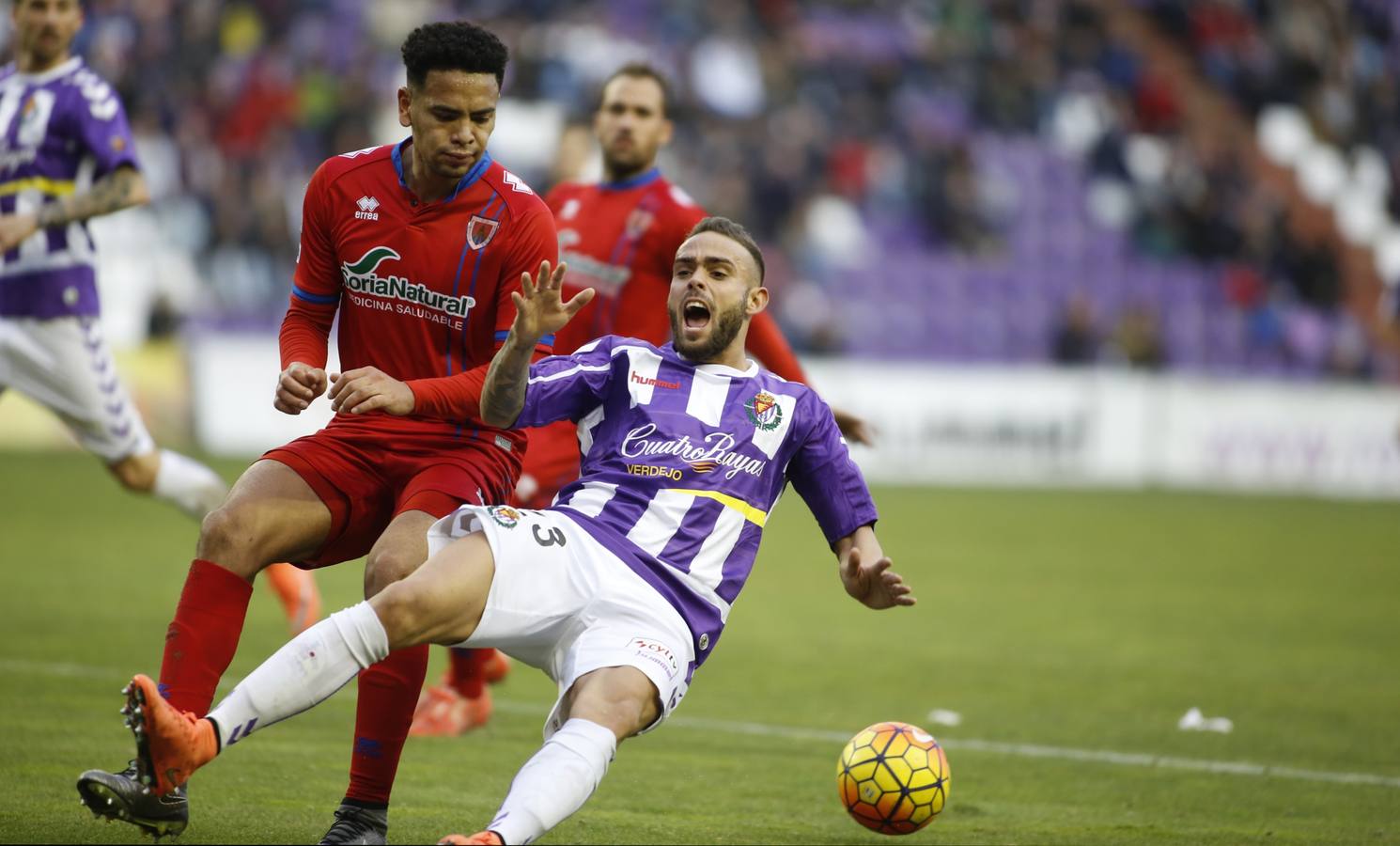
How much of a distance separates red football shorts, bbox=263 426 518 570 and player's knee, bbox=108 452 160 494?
322 centimetres

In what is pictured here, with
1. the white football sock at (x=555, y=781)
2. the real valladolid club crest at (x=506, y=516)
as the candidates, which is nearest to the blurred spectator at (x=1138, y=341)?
the real valladolid club crest at (x=506, y=516)

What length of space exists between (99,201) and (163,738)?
13.8ft

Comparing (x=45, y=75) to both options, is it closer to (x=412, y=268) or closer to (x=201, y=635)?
(x=412, y=268)

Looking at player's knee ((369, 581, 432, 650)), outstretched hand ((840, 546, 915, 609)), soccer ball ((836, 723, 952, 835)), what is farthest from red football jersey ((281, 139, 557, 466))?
soccer ball ((836, 723, 952, 835))

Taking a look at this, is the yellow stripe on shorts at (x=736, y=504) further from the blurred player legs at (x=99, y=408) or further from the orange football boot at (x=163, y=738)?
the blurred player legs at (x=99, y=408)

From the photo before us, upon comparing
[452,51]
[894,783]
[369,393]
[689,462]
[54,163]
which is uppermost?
[452,51]

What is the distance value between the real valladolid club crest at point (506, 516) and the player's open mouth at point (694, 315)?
34.2 inches

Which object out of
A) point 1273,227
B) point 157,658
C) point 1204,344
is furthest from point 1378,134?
Result: point 157,658

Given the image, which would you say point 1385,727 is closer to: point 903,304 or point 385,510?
point 385,510

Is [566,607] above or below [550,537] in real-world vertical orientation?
below

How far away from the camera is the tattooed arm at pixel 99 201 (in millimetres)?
7664

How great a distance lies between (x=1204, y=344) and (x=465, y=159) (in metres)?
22.2

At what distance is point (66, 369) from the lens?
8000 millimetres

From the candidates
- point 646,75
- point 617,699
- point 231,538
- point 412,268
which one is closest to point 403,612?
point 617,699
